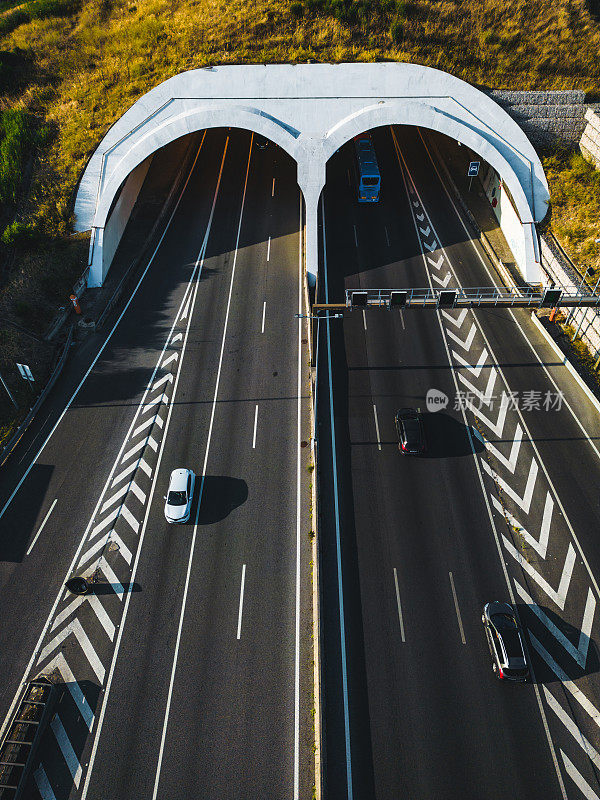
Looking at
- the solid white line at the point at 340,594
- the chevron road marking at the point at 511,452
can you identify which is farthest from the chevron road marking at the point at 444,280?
the chevron road marking at the point at 511,452

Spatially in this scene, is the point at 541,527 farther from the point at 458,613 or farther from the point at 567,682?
the point at 567,682

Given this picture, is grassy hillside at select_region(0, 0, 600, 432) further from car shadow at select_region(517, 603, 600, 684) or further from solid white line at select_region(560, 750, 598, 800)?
solid white line at select_region(560, 750, 598, 800)

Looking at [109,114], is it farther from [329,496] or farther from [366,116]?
[329,496]

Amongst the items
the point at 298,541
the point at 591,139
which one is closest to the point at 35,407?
the point at 298,541

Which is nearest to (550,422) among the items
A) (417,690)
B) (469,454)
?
(469,454)

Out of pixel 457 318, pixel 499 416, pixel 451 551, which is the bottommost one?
pixel 451 551

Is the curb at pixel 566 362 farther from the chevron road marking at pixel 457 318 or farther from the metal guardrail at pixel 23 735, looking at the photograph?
the metal guardrail at pixel 23 735

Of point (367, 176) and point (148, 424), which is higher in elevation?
point (367, 176)
